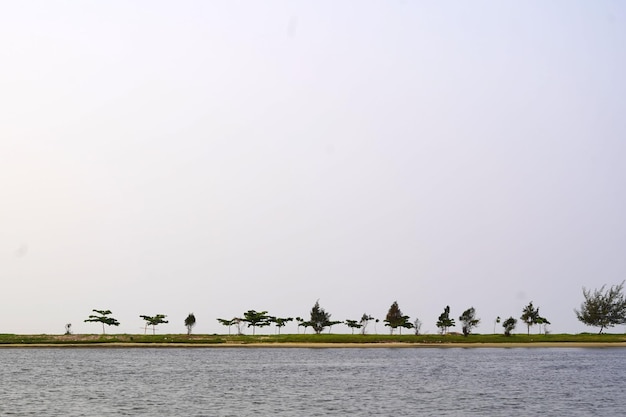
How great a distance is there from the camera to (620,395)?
2677 inches

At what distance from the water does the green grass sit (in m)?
58.5

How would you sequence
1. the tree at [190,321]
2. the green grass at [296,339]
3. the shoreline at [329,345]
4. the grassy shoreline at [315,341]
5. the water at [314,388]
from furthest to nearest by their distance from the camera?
the tree at [190,321], the green grass at [296,339], the grassy shoreline at [315,341], the shoreline at [329,345], the water at [314,388]

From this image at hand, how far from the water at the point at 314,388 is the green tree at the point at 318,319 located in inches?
3216

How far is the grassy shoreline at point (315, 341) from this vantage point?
16775 cm

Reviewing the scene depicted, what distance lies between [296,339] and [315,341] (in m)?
6.45

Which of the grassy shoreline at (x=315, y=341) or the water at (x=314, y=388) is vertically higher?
the grassy shoreline at (x=315, y=341)

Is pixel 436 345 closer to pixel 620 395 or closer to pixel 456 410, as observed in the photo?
pixel 620 395

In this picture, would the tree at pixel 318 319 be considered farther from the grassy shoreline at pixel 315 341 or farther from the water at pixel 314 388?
the water at pixel 314 388

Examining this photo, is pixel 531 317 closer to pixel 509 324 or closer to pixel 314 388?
pixel 509 324

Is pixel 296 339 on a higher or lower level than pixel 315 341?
higher

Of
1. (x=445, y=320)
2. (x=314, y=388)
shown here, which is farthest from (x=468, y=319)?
(x=314, y=388)

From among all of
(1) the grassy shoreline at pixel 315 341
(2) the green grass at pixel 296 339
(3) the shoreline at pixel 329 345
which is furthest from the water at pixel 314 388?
(2) the green grass at pixel 296 339

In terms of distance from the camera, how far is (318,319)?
7726 inches

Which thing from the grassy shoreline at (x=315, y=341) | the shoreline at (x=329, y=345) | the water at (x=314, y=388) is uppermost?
the grassy shoreline at (x=315, y=341)
